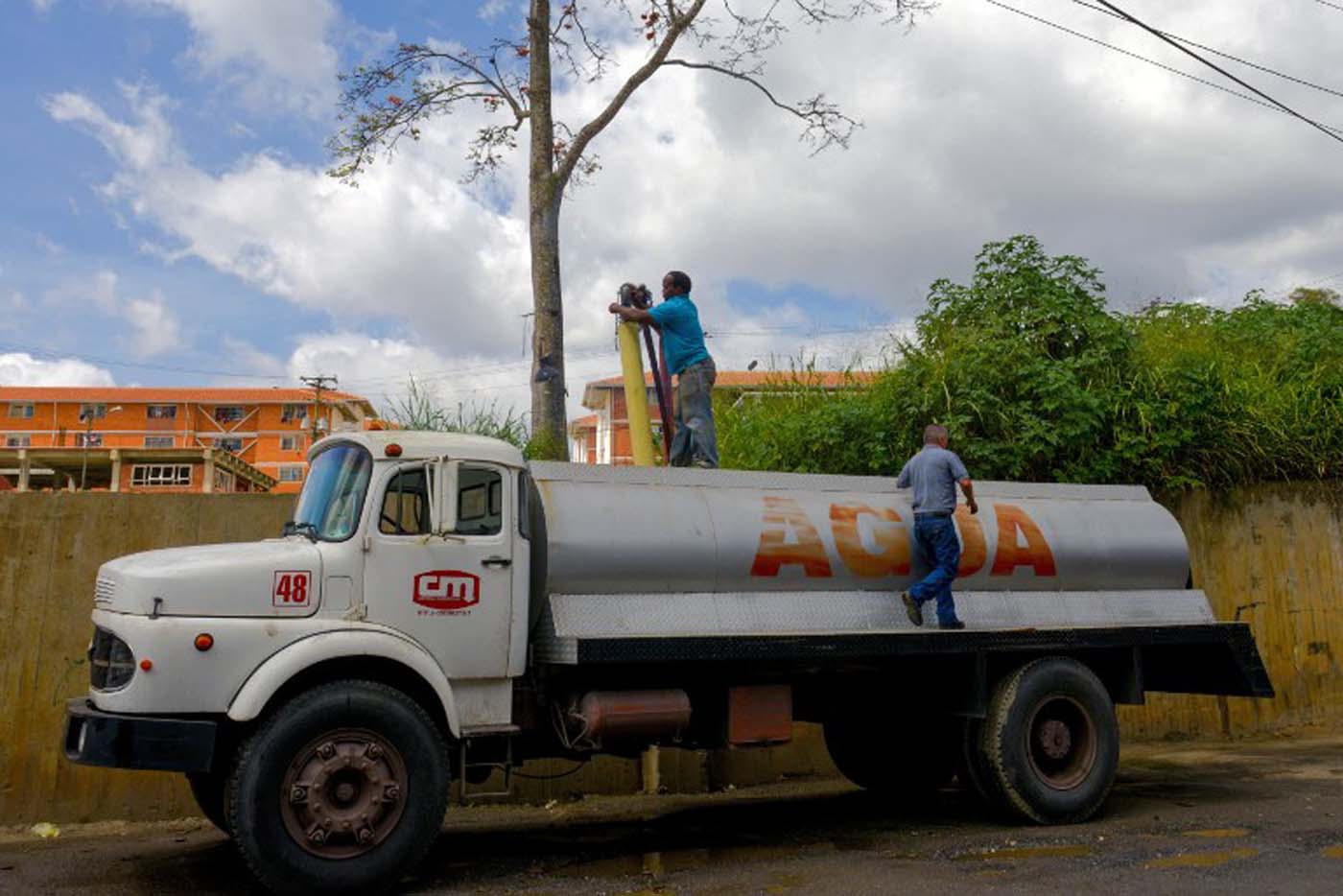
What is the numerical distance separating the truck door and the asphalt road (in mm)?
1316

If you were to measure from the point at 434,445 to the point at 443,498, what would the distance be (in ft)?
1.12

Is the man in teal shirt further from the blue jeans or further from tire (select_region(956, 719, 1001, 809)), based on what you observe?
tire (select_region(956, 719, 1001, 809))

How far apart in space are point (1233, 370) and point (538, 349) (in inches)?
317

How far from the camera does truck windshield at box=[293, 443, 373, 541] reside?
6.70 m

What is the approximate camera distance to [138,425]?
68125 mm

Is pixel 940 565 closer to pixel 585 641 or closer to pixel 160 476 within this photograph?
pixel 585 641

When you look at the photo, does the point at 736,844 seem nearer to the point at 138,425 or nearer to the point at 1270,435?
the point at 1270,435

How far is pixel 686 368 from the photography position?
8.87 meters

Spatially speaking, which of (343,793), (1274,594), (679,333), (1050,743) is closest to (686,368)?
(679,333)

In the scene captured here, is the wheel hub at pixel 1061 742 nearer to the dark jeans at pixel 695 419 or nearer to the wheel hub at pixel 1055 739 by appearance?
the wheel hub at pixel 1055 739

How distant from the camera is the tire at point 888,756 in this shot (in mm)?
9289

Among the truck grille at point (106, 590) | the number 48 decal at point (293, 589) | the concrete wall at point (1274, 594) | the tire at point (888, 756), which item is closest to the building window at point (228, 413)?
the concrete wall at point (1274, 594)

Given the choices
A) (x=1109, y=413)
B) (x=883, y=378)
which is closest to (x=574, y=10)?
(x=883, y=378)

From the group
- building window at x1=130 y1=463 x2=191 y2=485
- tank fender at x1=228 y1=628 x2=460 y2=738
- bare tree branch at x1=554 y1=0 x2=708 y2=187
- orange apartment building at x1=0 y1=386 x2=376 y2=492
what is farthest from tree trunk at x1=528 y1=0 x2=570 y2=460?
orange apartment building at x1=0 y1=386 x2=376 y2=492
